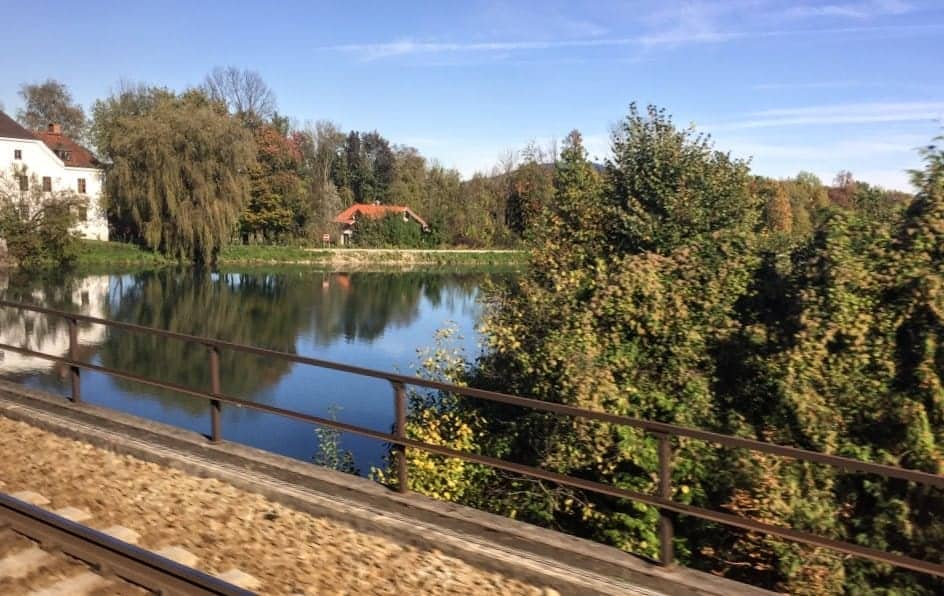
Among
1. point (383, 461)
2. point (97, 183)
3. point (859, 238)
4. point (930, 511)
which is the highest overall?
point (97, 183)

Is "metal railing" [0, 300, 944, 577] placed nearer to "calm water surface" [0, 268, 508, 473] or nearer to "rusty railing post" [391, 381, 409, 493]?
"rusty railing post" [391, 381, 409, 493]

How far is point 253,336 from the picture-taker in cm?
2753

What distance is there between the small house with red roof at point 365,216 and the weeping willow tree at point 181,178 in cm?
2529

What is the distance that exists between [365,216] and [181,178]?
27959 mm

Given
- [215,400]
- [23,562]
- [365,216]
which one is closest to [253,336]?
[215,400]

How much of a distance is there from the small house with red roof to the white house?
22408mm

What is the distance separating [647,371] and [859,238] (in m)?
2.73

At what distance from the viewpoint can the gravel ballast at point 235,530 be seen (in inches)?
175

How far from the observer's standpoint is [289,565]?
4.62 m

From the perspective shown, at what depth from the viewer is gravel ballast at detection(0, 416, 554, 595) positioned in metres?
4.45

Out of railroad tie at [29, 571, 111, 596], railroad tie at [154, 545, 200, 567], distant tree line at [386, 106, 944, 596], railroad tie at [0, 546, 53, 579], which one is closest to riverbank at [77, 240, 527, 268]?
distant tree line at [386, 106, 944, 596]

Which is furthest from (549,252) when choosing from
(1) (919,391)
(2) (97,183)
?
(2) (97,183)

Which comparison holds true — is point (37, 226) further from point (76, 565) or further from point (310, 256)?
point (76, 565)

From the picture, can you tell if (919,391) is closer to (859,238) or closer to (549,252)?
(859,238)
